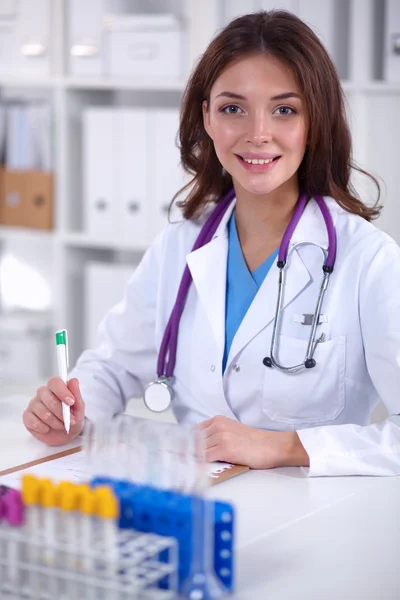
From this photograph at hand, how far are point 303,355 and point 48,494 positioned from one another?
30.6 inches

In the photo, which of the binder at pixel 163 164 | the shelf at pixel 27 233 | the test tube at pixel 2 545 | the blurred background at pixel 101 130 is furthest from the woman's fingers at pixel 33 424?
the shelf at pixel 27 233

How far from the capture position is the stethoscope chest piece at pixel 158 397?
168 centimetres

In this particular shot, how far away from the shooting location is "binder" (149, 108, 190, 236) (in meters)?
3.05

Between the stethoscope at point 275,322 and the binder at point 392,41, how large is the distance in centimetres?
113

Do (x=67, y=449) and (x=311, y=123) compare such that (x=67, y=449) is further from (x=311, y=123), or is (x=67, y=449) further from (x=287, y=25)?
(x=287, y=25)

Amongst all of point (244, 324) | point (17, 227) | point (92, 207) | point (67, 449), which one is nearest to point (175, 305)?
point (244, 324)

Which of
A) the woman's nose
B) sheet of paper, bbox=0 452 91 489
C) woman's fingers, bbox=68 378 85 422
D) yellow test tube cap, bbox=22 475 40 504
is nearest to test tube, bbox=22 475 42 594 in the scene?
yellow test tube cap, bbox=22 475 40 504

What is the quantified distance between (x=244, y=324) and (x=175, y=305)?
0.16m

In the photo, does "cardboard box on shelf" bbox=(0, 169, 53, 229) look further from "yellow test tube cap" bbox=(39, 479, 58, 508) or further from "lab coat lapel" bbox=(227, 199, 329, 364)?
"yellow test tube cap" bbox=(39, 479, 58, 508)

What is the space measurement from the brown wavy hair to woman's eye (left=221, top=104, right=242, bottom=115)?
2.7 inches

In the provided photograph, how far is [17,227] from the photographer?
11.4 feet

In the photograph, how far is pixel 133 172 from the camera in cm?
315

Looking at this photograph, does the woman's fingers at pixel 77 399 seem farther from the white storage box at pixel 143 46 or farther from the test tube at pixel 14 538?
the white storage box at pixel 143 46

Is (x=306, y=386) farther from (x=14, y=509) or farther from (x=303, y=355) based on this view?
(x=14, y=509)
